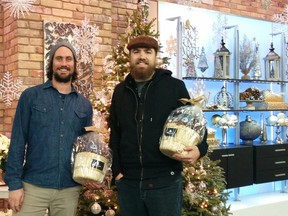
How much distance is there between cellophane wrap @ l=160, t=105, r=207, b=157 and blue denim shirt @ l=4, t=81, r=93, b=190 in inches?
23.0

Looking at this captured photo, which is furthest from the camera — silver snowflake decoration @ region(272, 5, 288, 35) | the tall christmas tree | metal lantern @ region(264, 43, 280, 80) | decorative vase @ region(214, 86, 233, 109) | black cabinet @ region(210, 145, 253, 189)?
silver snowflake decoration @ region(272, 5, 288, 35)

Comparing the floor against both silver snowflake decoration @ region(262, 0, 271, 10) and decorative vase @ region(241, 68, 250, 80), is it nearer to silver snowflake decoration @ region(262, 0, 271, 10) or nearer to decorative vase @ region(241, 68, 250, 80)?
decorative vase @ region(241, 68, 250, 80)

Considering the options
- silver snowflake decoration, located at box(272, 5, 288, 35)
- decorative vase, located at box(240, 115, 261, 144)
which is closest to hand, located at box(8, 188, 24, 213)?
decorative vase, located at box(240, 115, 261, 144)

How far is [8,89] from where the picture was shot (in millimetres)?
3783

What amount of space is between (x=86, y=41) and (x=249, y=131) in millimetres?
2681

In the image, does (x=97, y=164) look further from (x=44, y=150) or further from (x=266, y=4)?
(x=266, y=4)

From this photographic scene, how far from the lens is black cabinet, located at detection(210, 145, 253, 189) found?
15.8 feet

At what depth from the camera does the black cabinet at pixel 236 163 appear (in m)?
4.81

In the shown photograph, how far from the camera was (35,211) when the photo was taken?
2.11 m

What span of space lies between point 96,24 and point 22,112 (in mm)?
2229

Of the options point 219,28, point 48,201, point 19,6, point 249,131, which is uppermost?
point 219,28

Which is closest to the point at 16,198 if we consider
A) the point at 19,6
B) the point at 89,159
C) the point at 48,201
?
the point at 48,201

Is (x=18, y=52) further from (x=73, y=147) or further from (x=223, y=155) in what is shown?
(x=223, y=155)

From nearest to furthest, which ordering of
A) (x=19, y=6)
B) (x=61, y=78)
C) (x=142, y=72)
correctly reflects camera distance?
(x=142, y=72)
(x=61, y=78)
(x=19, y=6)
